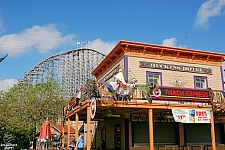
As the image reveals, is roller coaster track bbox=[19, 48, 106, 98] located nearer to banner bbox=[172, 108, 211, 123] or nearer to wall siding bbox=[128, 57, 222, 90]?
wall siding bbox=[128, 57, 222, 90]

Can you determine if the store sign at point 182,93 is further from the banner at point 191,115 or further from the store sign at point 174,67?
the store sign at point 174,67

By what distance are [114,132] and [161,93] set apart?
18.8ft

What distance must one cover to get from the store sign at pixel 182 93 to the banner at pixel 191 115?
70cm

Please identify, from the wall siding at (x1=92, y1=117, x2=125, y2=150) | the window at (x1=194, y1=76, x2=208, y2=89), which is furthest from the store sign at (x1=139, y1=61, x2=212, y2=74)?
the wall siding at (x1=92, y1=117, x2=125, y2=150)

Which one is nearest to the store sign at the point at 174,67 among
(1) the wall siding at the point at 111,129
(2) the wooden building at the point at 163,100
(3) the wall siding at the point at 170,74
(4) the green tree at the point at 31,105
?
(2) the wooden building at the point at 163,100

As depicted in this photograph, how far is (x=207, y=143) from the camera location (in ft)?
60.1

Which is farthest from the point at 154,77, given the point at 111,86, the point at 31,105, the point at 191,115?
the point at 31,105

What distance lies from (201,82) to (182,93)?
15.6 feet

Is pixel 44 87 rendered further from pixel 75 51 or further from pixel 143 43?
pixel 143 43

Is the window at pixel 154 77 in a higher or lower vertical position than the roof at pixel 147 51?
lower

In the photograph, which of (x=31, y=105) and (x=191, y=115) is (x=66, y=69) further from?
(x=191, y=115)

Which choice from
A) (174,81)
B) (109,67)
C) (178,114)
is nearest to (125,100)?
(178,114)

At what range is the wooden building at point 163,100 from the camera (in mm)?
14281

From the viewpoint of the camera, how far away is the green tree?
26413mm
